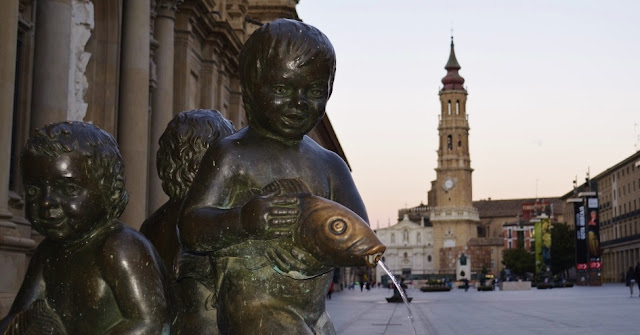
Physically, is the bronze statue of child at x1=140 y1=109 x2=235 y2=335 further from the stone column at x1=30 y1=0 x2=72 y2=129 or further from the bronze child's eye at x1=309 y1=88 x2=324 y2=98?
the stone column at x1=30 y1=0 x2=72 y2=129

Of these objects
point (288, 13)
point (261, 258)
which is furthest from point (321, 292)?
point (288, 13)

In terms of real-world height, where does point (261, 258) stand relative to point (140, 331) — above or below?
above

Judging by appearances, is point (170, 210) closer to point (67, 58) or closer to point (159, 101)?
point (67, 58)

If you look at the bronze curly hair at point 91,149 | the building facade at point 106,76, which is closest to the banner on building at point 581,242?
the building facade at point 106,76

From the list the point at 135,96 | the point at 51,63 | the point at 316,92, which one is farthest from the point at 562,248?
the point at 316,92

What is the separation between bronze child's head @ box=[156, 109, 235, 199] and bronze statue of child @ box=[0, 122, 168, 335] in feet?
3.08

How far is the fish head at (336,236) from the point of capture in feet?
6.52

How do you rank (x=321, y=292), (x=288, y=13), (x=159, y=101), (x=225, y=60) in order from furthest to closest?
(x=288, y=13) < (x=225, y=60) < (x=159, y=101) < (x=321, y=292)

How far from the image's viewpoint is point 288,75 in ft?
7.80

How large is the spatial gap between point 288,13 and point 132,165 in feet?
87.7

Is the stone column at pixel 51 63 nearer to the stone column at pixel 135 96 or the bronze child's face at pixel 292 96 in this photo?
the stone column at pixel 135 96

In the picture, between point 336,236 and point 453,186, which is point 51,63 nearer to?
point 336,236

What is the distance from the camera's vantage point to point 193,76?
28.5 metres

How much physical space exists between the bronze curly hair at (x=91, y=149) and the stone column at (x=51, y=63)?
12.2 m
